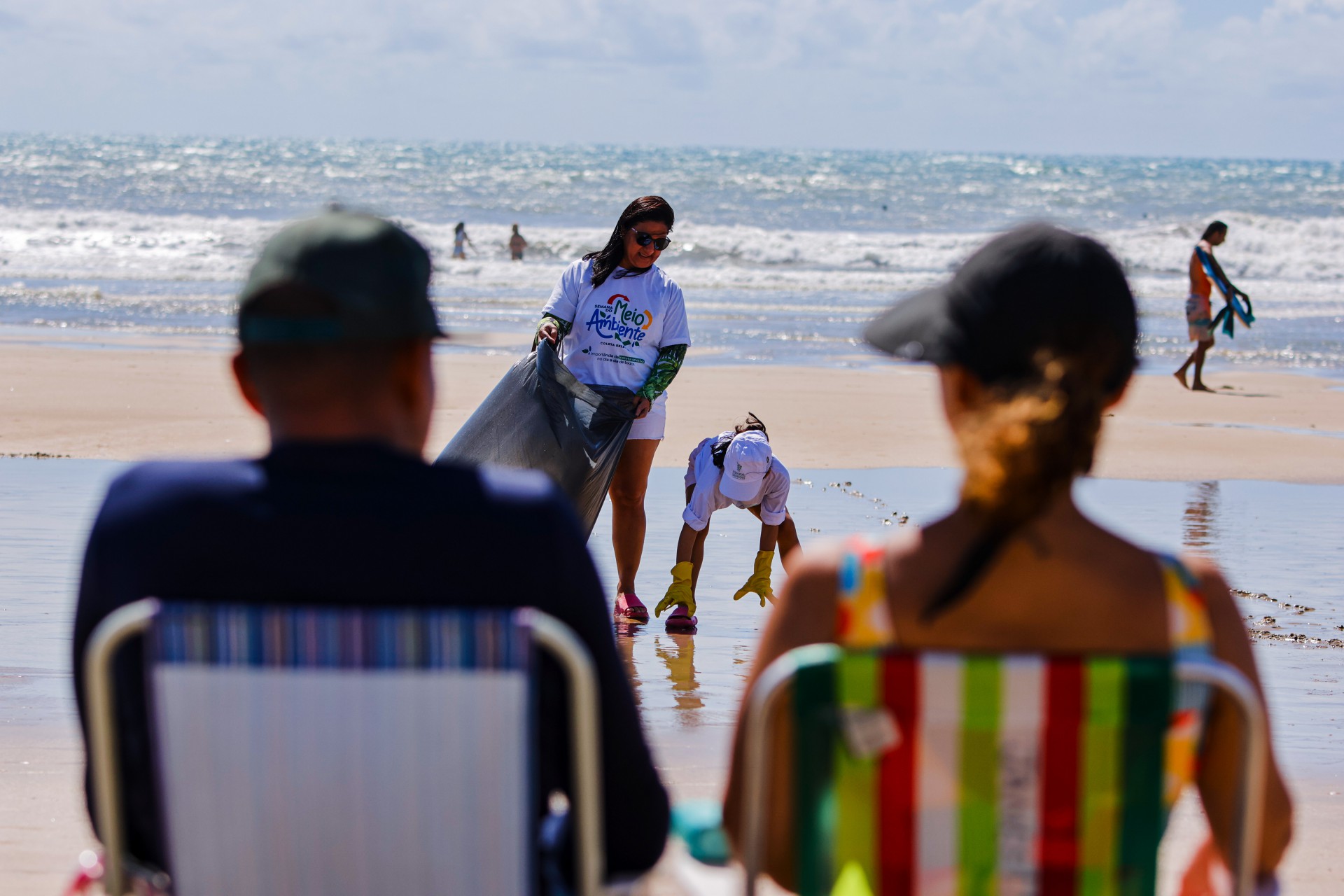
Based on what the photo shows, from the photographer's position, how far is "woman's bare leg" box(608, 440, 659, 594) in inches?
212

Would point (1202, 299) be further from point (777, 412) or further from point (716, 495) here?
point (716, 495)

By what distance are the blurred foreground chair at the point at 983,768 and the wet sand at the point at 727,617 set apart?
1839 mm

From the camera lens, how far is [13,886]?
9.66ft

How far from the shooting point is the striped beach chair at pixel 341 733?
1.45 metres

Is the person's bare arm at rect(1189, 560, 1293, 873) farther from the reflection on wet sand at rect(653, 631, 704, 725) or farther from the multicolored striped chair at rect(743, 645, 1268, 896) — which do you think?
the reflection on wet sand at rect(653, 631, 704, 725)

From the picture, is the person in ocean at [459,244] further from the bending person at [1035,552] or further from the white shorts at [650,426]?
the bending person at [1035,552]

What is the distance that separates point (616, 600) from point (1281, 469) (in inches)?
202

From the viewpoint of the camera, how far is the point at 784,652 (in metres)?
1.60

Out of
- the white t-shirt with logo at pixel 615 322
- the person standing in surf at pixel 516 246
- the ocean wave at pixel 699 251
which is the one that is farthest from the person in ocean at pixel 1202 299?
the person standing in surf at pixel 516 246

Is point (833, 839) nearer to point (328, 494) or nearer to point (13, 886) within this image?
point (328, 494)

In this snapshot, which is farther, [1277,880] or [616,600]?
[616,600]

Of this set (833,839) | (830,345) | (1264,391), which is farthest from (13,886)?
(830,345)

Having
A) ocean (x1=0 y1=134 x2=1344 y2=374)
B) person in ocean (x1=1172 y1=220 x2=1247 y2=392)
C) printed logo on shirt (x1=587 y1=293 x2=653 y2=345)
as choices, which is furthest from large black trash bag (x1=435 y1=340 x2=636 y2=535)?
person in ocean (x1=1172 y1=220 x2=1247 y2=392)

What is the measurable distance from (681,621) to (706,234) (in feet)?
87.4
